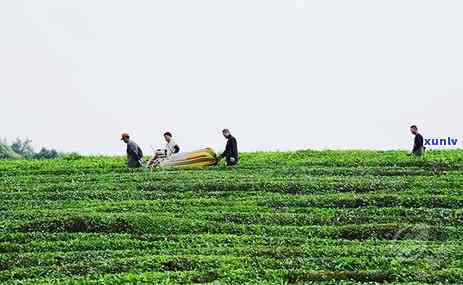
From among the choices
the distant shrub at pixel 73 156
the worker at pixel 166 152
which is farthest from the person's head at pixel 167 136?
the distant shrub at pixel 73 156

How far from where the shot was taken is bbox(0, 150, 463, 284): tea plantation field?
21.4 metres

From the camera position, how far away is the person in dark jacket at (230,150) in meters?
36.2

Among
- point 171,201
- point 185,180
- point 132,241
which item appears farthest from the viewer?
point 185,180

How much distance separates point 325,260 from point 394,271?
66.1 inches

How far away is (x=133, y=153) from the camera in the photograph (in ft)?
121

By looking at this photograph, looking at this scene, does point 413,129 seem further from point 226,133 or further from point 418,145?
point 226,133

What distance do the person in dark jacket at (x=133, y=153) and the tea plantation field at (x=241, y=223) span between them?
0.49 metres

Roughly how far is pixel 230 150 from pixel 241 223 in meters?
10.1

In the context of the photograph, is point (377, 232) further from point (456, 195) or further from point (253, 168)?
point (253, 168)

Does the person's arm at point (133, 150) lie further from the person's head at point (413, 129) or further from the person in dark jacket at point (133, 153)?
the person's head at point (413, 129)

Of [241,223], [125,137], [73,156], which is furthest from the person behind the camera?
[73,156]

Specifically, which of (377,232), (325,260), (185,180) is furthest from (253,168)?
(325,260)

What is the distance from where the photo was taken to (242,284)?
794 inches

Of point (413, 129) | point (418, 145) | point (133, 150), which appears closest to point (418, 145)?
point (418, 145)
